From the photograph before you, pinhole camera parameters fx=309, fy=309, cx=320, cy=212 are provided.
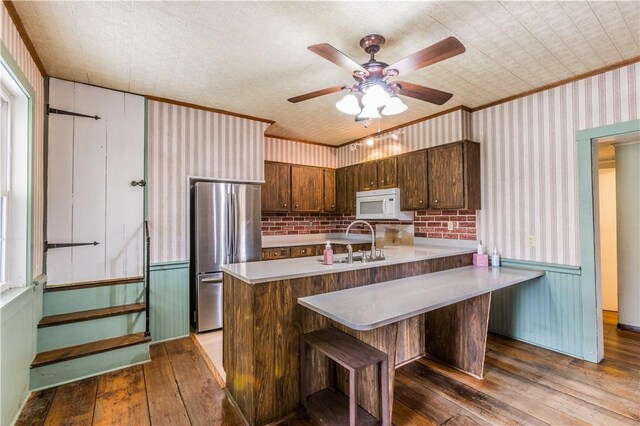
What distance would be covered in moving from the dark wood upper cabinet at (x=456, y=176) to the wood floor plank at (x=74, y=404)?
365 cm

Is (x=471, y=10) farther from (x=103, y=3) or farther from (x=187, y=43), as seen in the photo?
(x=103, y=3)

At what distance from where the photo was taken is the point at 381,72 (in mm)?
2000

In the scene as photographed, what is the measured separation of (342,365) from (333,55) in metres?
1.75

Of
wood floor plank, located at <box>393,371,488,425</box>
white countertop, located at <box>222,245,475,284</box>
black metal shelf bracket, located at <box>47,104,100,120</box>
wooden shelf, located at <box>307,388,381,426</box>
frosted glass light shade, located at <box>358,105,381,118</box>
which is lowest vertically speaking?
wood floor plank, located at <box>393,371,488,425</box>

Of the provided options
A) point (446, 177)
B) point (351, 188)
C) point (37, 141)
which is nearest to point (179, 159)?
point (37, 141)

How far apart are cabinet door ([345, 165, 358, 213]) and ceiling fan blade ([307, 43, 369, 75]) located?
9.73 ft

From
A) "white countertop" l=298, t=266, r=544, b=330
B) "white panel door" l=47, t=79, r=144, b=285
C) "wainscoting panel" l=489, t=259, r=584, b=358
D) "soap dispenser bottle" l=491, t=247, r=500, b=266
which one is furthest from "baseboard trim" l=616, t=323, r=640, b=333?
"white panel door" l=47, t=79, r=144, b=285

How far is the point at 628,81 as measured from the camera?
2.57 metres

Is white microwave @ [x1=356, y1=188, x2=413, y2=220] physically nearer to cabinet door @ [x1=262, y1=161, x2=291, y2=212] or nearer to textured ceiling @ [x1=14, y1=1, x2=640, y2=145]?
cabinet door @ [x1=262, y1=161, x2=291, y2=212]

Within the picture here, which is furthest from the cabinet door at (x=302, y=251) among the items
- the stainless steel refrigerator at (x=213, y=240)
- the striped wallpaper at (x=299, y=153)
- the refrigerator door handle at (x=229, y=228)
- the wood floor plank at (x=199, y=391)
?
the wood floor plank at (x=199, y=391)

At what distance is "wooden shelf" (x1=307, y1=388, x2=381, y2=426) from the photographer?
1836mm

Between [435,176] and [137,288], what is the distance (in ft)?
11.6

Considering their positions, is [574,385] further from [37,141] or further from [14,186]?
[37,141]

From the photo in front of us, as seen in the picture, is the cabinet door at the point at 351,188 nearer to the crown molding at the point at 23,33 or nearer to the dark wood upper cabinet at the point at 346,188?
the dark wood upper cabinet at the point at 346,188
